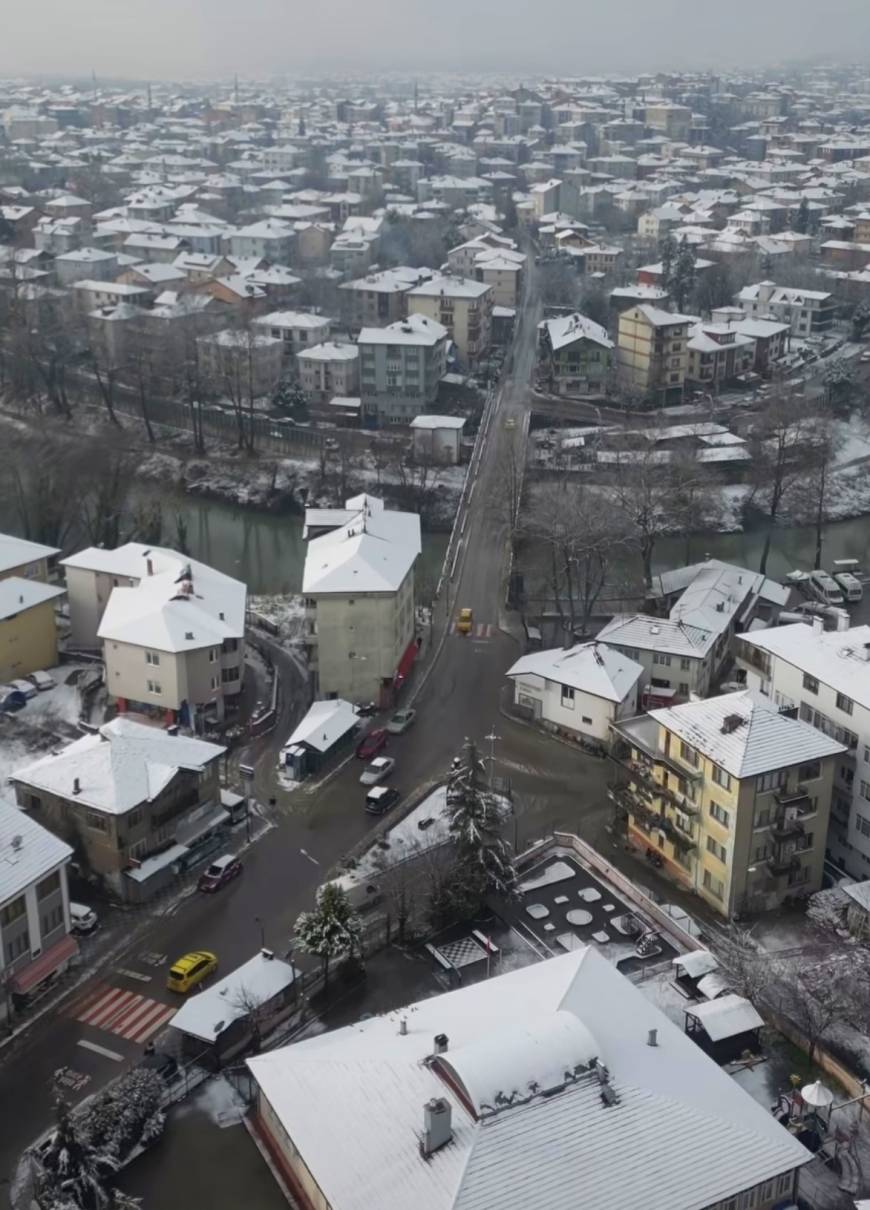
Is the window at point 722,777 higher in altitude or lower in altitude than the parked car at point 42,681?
higher

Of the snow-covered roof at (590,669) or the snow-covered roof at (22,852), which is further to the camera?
the snow-covered roof at (590,669)

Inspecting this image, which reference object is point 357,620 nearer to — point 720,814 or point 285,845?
point 285,845

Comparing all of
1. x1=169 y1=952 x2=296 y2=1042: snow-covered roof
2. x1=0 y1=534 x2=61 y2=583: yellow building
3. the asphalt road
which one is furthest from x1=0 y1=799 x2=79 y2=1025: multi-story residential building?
x1=0 y1=534 x2=61 y2=583: yellow building

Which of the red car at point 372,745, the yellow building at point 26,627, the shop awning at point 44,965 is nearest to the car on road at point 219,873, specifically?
the shop awning at point 44,965

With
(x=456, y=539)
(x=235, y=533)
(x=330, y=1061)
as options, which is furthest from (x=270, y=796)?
(x=235, y=533)

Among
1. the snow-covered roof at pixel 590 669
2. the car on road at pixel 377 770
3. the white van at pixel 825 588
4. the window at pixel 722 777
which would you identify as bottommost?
the white van at pixel 825 588

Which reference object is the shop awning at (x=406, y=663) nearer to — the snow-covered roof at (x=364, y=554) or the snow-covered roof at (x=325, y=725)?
the snow-covered roof at (x=325, y=725)

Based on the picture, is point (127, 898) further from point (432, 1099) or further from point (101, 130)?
point (101, 130)
